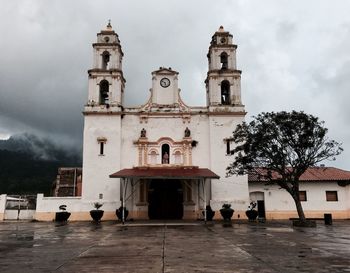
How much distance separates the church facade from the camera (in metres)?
27.8

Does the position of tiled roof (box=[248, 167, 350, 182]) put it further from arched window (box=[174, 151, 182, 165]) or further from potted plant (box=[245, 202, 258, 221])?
arched window (box=[174, 151, 182, 165])

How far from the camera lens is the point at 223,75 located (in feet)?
99.5

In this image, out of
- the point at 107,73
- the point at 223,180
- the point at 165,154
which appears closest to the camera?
the point at 223,180

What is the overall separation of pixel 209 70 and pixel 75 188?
54.2 ft

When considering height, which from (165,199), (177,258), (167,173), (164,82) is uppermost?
(164,82)

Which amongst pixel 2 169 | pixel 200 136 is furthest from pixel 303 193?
pixel 2 169

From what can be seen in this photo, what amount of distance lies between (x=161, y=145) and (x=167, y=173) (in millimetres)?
3676

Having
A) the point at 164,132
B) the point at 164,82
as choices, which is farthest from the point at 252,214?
the point at 164,82

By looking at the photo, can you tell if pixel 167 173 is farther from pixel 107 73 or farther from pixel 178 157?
pixel 107 73

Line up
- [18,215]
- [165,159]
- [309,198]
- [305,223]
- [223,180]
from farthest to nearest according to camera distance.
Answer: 1. [309,198]
2. [18,215]
3. [165,159]
4. [223,180]
5. [305,223]

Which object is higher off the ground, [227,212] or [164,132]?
[164,132]

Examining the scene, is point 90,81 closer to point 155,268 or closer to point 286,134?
point 286,134

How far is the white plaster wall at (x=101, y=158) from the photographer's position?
27.8 metres

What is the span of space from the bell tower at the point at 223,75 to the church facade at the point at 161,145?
79 millimetres
